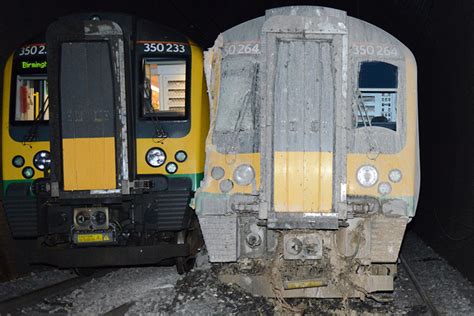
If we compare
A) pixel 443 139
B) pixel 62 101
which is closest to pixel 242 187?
pixel 62 101

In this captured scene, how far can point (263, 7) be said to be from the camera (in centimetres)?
1855

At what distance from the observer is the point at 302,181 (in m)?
5.20

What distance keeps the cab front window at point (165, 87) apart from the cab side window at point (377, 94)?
222cm

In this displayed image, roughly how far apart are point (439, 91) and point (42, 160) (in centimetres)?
689

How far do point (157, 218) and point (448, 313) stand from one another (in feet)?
11.5

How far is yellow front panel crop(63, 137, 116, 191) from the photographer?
6113 millimetres

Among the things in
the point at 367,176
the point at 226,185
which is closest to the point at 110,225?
the point at 226,185

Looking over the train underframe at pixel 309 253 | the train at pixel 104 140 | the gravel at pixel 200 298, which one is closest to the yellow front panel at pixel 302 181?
the train underframe at pixel 309 253

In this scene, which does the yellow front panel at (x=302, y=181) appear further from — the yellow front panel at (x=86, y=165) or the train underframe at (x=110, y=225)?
the yellow front panel at (x=86, y=165)

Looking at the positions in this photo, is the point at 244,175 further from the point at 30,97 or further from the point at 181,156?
the point at 30,97

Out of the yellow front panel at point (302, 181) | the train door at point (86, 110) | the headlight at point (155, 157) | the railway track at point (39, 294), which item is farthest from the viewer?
the headlight at point (155, 157)

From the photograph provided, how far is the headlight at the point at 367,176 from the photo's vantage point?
A: 5340 millimetres

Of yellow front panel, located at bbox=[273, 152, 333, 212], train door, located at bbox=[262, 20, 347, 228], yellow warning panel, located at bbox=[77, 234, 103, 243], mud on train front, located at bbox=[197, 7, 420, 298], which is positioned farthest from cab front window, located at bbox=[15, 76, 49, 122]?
yellow front panel, located at bbox=[273, 152, 333, 212]

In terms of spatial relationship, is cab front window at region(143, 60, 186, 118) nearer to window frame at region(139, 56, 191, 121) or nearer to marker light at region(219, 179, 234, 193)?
window frame at region(139, 56, 191, 121)
